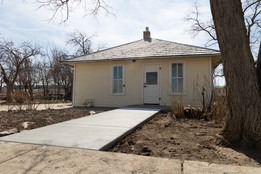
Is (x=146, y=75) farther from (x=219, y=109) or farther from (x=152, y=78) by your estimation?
(x=219, y=109)

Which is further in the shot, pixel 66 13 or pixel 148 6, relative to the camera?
pixel 148 6

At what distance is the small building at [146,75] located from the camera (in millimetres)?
7848

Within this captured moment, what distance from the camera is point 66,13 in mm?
5758

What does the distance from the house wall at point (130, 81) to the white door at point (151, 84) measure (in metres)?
0.21

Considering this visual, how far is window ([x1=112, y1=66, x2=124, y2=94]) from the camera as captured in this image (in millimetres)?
9055

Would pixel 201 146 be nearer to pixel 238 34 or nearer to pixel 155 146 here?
pixel 155 146

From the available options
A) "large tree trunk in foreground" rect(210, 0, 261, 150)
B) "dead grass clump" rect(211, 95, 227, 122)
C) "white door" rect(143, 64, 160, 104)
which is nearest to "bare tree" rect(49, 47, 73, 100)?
"white door" rect(143, 64, 160, 104)

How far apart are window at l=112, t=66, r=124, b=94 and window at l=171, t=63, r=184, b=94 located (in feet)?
8.99

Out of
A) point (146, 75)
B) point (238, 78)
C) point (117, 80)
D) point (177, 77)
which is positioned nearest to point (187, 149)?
point (238, 78)

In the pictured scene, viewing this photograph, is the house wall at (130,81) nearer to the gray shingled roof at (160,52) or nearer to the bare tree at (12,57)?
the gray shingled roof at (160,52)

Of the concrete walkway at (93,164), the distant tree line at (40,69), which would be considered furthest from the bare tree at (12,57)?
the concrete walkway at (93,164)

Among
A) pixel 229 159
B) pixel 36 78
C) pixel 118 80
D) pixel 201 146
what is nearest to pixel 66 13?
pixel 118 80

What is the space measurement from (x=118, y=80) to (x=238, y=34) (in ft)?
23.0

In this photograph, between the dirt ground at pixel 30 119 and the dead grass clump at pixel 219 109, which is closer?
the dirt ground at pixel 30 119
